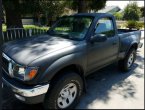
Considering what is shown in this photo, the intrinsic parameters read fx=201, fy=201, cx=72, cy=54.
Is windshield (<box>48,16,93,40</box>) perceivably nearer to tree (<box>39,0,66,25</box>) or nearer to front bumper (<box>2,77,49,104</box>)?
front bumper (<box>2,77,49,104</box>)

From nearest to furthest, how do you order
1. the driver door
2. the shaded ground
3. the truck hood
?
1. the truck hood
2. the shaded ground
3. the driver door

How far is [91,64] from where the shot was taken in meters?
3.99

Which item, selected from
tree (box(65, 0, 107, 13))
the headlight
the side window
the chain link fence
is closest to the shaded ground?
the headlight

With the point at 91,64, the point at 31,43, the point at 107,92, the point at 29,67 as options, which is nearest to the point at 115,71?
the point at 107,92

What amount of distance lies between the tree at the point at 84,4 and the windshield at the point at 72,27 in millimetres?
6547

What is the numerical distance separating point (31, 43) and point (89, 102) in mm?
1565

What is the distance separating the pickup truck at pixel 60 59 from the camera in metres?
2.95

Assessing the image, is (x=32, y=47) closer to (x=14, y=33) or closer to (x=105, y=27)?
(x=105, y=27)

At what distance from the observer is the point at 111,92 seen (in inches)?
170

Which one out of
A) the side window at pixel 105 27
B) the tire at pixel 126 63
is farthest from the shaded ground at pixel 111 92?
the side window at pixel 105 27

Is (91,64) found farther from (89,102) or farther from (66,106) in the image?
(66,106)

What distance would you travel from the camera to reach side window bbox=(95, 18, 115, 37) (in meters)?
4.32

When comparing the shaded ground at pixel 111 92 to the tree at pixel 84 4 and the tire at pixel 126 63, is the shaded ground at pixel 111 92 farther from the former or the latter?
the tree at pixel 84 4

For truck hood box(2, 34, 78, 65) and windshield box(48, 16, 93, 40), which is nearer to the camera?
truck hood box(2, 34, 78, 65)
